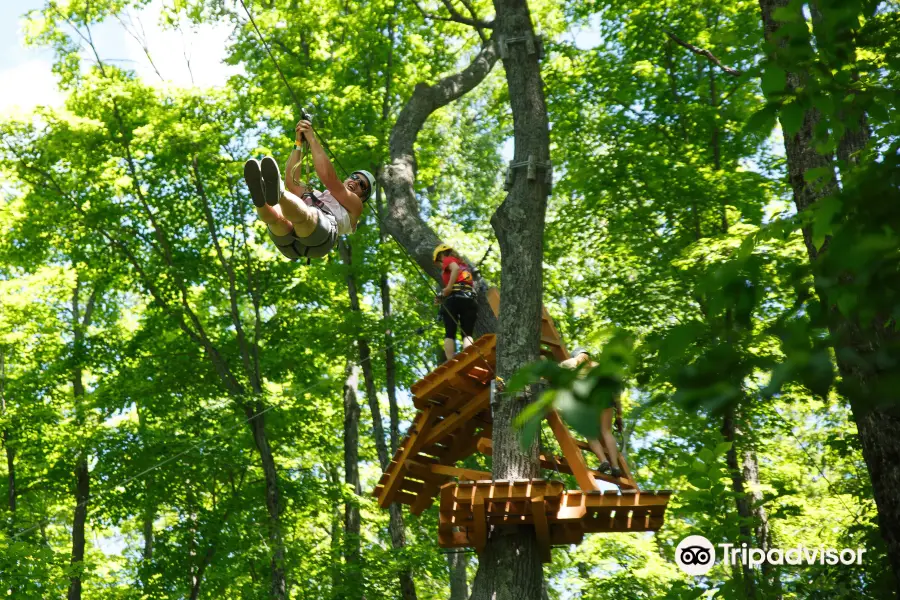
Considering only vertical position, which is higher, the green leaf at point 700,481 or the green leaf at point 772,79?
the green leaf at point 772,79

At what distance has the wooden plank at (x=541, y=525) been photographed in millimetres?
5777

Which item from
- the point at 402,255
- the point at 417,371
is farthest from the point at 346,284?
the point at 417,371

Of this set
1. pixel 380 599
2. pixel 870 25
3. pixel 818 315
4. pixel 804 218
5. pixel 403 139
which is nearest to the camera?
pixel 818 315

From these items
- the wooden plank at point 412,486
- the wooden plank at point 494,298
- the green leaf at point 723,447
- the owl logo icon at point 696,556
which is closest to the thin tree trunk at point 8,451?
the wooden plank at point 412,486

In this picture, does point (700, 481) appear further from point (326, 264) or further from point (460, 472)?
point (326, 264)

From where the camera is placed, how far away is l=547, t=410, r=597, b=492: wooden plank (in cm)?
625

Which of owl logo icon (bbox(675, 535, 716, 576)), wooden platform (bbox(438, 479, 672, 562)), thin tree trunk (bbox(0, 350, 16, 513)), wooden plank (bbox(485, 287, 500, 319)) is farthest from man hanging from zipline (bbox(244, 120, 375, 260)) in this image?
thin tree trunk (bbox(0, 350, 16, 513))

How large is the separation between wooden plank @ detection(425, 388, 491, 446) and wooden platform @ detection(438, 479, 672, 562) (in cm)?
109

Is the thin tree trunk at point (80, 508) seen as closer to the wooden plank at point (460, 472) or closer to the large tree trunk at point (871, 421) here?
the wooden plank at point (460, 472)

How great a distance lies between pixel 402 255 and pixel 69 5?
19.3ft

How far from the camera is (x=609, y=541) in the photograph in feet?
47.3

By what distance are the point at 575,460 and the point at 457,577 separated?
9.66 m

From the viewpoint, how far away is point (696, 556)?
6.36 m

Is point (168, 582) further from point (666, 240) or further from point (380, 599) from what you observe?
point (666, 240)
